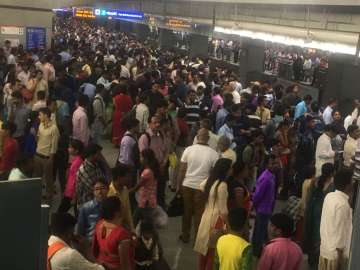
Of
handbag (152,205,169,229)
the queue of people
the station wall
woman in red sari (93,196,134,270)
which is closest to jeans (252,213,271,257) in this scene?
the queue of people

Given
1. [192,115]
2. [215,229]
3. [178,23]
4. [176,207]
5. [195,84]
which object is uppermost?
[178,23]

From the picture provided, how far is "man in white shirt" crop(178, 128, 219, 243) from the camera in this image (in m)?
7.02

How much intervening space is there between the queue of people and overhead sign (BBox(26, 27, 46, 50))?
6.36 m

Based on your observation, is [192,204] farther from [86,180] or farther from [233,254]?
[233,254]

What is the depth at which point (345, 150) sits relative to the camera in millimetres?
9062

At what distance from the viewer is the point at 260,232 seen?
7.14 metres

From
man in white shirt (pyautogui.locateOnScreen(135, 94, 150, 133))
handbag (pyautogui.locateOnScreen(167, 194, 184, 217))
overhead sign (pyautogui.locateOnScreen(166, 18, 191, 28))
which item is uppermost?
overhead sign (pyautogui.locateOnScreen(166, 18, 191, 28))

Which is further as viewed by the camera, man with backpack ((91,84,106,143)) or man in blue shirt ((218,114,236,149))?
man with backpack ((91,84,106,143))

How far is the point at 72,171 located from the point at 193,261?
1.90 metres

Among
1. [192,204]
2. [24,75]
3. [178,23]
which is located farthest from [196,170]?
[178,23]

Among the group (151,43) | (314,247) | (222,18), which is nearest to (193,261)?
(314,247)

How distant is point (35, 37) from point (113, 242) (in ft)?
55.6

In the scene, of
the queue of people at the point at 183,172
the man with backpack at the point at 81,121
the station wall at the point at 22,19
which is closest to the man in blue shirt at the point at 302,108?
the queue of people at the point at 183,172

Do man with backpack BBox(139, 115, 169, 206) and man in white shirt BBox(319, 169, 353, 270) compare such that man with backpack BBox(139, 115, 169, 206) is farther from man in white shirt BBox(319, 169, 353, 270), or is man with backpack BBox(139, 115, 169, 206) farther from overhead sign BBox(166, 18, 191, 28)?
overhead sign BBox(166, 18, 191, 28)
